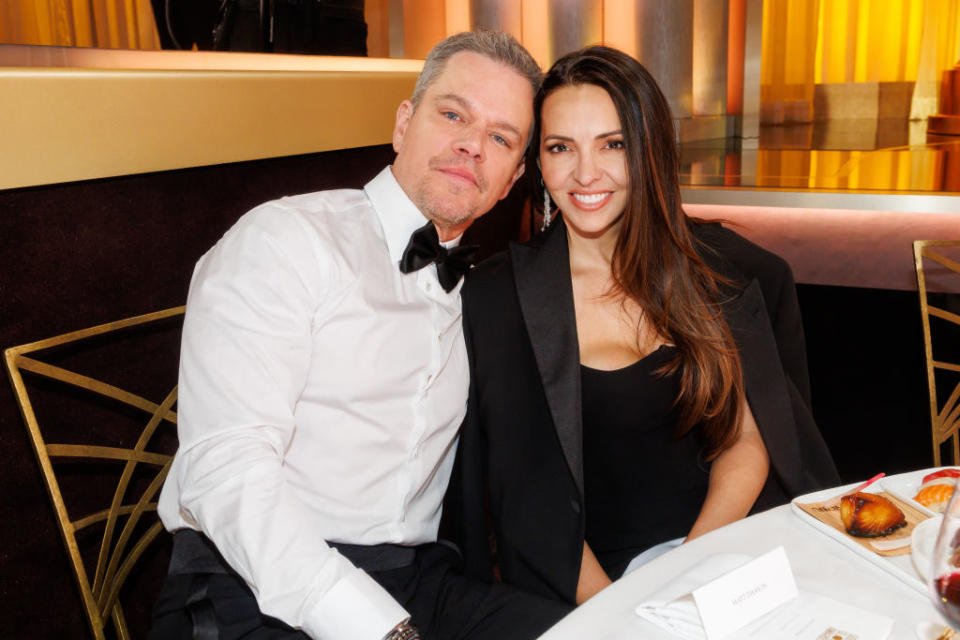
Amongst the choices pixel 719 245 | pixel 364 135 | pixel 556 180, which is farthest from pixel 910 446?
pixel 364 135

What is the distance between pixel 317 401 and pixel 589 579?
0.67 metres

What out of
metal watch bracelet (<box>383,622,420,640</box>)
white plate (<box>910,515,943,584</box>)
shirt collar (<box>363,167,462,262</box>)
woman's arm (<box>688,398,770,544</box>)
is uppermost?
Answer: shirt collar (<box>363,167,462,262</box>)

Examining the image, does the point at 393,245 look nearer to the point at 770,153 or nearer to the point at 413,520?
the point at 413,520

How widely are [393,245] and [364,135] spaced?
2.70 ft

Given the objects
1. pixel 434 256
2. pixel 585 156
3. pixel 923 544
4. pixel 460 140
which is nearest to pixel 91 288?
pixel 434 256

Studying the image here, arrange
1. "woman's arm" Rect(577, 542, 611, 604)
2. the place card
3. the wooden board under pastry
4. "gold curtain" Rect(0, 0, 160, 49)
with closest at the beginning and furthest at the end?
the place card → the wooden board under pastry → "woman's arm" Rect(577, 542, 611, 604) → "gold curtain" Rect(0, 0, 160, 49)

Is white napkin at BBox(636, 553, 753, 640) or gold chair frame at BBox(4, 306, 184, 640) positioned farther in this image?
gold chair frame at BBox(4, 306, 184, 640)

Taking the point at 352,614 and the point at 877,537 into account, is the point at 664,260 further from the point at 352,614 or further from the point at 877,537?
the point at 352,614

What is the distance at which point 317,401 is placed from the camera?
4.53 ft

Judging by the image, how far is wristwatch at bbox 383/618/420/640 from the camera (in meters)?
1.11

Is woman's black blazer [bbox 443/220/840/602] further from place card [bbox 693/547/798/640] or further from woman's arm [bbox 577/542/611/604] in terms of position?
place card [bbox 693/547/798/640]

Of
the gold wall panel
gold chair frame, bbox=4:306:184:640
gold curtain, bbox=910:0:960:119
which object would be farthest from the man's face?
gold curtain, bbox=910:0:960:119

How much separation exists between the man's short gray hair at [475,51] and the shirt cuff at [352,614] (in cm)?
96

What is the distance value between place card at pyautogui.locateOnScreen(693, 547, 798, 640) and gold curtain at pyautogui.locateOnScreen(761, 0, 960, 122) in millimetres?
9778
